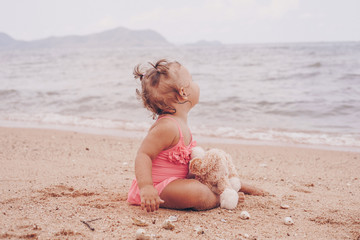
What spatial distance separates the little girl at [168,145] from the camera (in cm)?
253

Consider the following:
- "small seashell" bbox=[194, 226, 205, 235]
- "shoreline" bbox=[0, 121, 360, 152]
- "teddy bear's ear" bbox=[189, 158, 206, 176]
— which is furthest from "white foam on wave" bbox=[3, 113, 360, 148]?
"small seashell" bbox=[194, 226, 205, 235]

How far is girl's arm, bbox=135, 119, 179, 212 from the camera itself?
2416mm

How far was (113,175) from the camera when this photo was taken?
3812 mm

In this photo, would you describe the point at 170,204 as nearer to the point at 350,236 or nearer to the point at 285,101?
the point at 350,236

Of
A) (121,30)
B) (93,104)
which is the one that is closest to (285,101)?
(93,104)

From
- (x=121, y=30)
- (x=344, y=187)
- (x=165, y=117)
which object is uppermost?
(x=121, y=30)

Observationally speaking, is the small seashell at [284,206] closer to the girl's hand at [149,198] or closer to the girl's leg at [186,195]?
the girl's leg at [186,195]

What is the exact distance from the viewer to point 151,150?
8.30ft

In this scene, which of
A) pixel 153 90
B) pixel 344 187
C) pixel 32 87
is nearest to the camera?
pixel 153 90

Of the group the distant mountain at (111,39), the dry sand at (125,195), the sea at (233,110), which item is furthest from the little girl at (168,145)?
the distant mountain at (111,39)

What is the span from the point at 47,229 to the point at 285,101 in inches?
346

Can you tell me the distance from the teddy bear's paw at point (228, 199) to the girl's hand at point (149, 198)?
569mm

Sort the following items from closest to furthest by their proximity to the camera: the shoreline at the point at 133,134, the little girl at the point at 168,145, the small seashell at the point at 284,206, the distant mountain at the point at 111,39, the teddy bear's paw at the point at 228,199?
the little girl at the point at 168,145
the teddy bear's paw at the point at 228,199
the small seashell at the point at 284,206
the shoreline at the point at 133,134
the distant mountain at the point at 111,39

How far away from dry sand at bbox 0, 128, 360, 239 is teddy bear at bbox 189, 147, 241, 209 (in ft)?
0.44
